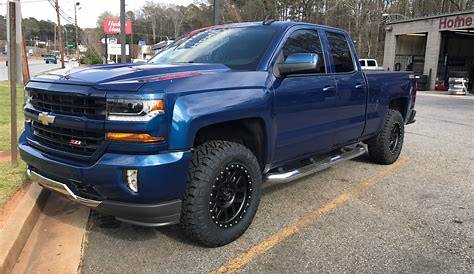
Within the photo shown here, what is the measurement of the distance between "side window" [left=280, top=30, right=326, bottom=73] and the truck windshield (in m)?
0.21

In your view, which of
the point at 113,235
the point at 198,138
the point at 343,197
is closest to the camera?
the point at 198,138

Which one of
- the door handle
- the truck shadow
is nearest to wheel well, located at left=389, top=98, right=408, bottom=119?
the door handle

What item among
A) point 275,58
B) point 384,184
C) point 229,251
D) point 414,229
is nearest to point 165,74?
point 275,58

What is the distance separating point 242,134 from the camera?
4414 millimetres

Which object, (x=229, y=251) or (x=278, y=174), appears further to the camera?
(x=278, y=174)

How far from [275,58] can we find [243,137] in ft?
2.72

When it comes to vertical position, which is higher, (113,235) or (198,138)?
(198,138)

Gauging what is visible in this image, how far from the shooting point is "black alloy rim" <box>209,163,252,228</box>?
158 inches

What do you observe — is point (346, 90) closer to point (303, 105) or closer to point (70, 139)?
point (303, 105)

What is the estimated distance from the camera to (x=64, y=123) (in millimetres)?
3709

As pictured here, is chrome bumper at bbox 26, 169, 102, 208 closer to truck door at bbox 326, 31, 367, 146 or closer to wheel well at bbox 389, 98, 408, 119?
truck door at bbox 326, 31, 367, 146

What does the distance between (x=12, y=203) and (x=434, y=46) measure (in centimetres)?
3268

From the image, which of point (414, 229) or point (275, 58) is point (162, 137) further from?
point (414, 229)

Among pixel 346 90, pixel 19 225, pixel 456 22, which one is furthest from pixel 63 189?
pixel 456 22
